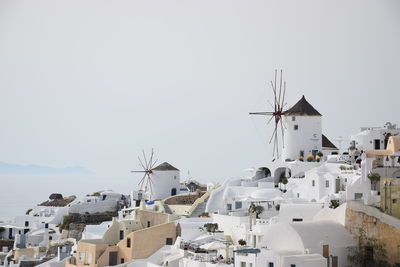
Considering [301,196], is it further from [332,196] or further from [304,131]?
[304,131]

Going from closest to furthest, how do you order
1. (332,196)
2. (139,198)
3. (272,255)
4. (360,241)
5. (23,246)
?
1. (272,255)
2. (360,241)
3. (332,196)
4. (23,246)
5. (139,198)

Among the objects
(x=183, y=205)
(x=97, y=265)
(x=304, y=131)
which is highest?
(x=304, y=131)

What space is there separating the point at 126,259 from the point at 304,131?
1043 centimetres

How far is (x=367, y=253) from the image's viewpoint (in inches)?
996

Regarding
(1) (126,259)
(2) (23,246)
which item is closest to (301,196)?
(1) (126,259)

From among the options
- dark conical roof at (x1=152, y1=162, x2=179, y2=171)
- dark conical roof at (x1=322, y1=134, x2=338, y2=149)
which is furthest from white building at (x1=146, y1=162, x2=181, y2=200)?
dark conical roof at (x1=322, y1=134, x2=338, y2=149)

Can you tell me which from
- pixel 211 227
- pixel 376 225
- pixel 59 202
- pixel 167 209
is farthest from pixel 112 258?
pixel 59 202

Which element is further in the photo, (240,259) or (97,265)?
(97,265)

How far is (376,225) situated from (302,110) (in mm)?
11462

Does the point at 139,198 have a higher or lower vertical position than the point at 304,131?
lower

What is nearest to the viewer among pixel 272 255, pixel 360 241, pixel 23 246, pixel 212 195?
pixel 272 255

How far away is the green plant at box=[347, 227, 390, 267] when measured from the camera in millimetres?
25047

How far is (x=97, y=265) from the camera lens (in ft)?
98.9

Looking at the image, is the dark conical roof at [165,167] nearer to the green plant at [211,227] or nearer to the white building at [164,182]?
the white building at [164,182]
